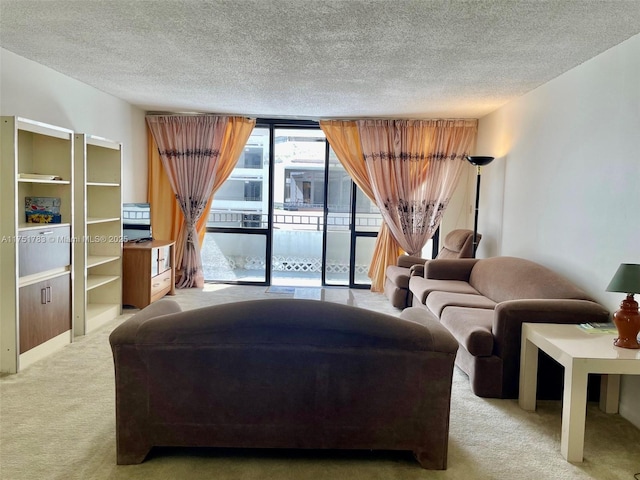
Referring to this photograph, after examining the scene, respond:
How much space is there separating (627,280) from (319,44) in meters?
2.35

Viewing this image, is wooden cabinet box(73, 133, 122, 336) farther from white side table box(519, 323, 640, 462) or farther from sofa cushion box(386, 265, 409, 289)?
white side table box(519, 323, 640, 462)

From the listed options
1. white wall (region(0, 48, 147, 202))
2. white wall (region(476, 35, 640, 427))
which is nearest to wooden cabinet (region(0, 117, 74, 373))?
white wall (region(0, 48, 147, 202))

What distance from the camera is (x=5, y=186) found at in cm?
318

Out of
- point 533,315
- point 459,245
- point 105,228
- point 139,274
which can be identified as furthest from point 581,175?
point 105,228

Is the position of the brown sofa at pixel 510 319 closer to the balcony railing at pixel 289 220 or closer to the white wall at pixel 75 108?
the balcony railing at pixel 289 220

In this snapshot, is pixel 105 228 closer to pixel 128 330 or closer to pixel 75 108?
pixel 75 108

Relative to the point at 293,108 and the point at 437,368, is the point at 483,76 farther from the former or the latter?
the point at 437,368

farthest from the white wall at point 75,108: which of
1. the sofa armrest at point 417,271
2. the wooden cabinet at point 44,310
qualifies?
the sofa armrest at point 417,271

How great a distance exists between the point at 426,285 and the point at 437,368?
8.27 ft

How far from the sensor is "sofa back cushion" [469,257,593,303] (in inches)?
131

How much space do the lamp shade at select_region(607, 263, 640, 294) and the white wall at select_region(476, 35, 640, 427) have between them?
486mm

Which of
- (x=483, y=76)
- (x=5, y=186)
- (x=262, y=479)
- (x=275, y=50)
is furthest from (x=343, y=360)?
(x=483, y=76)

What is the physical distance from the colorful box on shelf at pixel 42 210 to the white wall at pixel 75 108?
0.69 m

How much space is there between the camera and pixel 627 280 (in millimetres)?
2398
